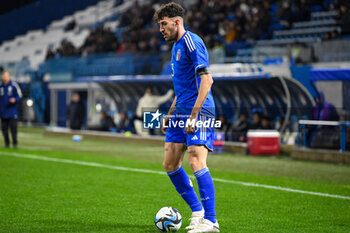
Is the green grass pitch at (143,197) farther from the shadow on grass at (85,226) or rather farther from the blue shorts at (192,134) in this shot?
the blue shorts at (192,134)

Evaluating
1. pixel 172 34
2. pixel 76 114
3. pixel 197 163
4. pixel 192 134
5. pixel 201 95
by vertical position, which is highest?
pixel 172 34

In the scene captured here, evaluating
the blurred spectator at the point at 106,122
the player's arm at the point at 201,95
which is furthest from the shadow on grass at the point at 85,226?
the blurred spectator at the point at 106,122

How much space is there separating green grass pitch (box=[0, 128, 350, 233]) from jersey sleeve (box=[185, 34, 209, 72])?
1.54 meters

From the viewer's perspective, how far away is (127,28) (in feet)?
103

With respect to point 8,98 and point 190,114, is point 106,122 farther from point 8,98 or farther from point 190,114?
point 190,114

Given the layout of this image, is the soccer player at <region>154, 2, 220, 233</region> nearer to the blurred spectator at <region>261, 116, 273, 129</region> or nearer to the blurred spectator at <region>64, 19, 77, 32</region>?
the blurred spectator at <region>261, 116, 273, 129</region>

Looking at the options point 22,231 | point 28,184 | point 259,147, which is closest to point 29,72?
point 259,147

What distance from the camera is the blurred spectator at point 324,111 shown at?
41.8 feet

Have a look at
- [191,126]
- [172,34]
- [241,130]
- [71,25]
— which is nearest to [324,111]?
[241,130]

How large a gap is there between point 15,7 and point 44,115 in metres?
14.9

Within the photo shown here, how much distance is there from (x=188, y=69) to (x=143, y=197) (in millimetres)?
2689

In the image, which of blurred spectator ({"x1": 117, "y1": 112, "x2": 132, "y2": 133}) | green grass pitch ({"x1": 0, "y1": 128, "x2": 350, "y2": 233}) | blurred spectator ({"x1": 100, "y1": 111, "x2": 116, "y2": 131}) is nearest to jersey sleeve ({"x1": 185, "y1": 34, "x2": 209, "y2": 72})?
green grass pitch ({"x1": 0, "y1": 128, "x2": 350, "y2": 233})

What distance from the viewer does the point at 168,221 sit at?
5.11 metres

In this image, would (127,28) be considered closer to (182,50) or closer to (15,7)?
(15,7)
